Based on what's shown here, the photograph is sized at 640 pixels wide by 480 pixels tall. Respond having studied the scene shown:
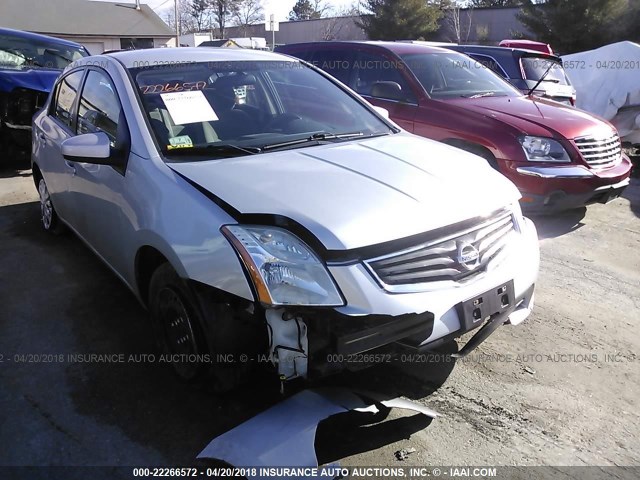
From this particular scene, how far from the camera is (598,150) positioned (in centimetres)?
549

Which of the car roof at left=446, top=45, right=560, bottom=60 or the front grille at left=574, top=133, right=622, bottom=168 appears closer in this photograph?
the front grille at left=574, top=133, right=622, bottom=168

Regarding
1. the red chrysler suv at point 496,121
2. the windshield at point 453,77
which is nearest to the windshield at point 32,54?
the red chrysler suv at point 496,121

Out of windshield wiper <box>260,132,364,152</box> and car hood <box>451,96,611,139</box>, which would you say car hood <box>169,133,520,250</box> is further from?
car hood <box>451,96,611,139</box>

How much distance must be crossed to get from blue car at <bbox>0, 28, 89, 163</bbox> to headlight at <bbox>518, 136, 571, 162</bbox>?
20.5 feet

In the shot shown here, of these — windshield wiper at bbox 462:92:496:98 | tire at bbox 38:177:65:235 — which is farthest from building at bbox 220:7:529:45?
tire at bbox 38:177:65:235

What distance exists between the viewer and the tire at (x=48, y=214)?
497 cm

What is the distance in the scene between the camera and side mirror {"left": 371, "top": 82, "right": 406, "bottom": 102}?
5949 mm

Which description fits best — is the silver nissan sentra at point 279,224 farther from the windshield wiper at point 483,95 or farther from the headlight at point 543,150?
the windshield wiper at point 483,95

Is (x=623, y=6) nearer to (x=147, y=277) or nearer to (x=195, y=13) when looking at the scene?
(x=147, y=277)

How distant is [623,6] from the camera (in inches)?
1001

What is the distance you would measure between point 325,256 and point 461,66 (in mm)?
5224

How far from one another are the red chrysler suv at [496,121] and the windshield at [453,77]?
0.01 metres

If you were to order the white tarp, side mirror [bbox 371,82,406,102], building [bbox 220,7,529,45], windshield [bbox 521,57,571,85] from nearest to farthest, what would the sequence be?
side mirror [bbox 371,82,406,102], windshield [bbox 521,57,571,85], the white tarp, building [bbox 220,7,529,45]

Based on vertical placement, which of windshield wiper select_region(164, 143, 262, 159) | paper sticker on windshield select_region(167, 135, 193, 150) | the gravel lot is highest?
paper sticker on windshield select_region(167, 135, 193, 150)
